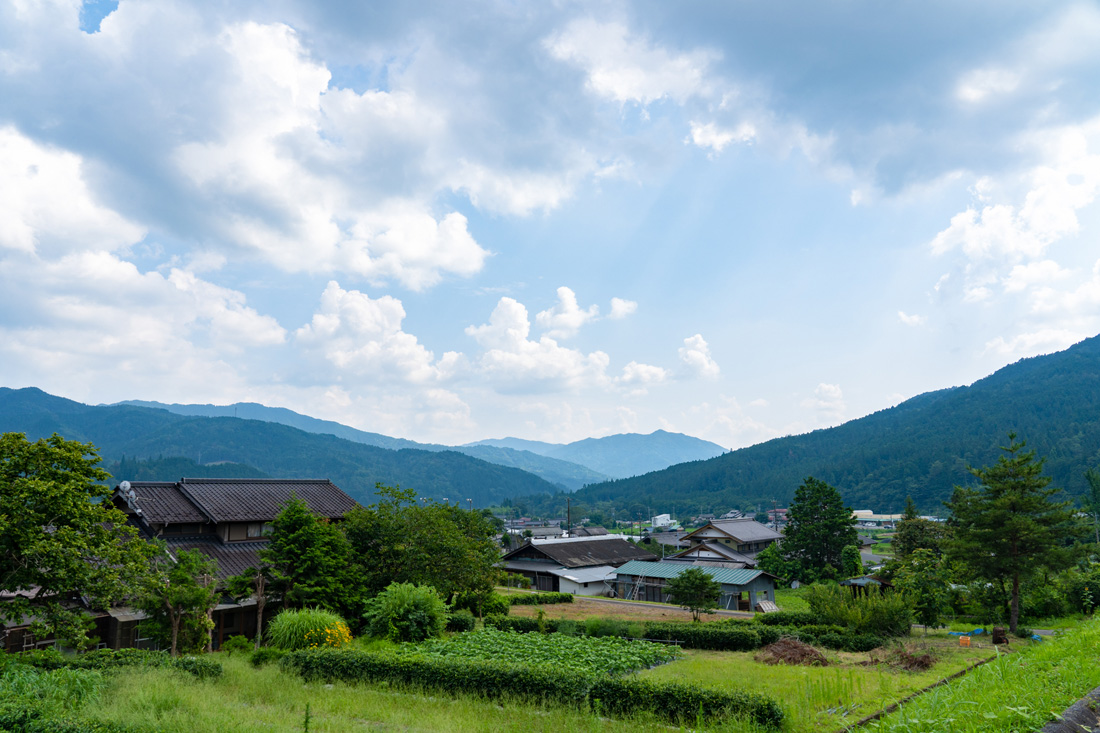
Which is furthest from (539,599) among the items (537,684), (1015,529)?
(537,684)

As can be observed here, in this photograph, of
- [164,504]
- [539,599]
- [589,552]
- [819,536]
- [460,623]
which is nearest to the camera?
[460,623]

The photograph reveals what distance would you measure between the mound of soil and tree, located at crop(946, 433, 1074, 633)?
1177 cm

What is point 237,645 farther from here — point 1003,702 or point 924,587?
point 924,587

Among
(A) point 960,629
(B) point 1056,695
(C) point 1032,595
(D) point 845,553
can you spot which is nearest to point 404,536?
(B) point 1056,695

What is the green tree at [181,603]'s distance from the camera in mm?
21120

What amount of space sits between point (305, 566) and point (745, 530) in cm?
6785

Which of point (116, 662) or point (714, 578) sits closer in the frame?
point (116, 662)

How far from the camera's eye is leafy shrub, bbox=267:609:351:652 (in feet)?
72.0

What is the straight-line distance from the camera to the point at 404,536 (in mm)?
30406

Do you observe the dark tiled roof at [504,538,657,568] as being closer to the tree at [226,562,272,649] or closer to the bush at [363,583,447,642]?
the bush at [363,583,447,642]

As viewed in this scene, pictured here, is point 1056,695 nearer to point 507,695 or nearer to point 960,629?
point 507,695

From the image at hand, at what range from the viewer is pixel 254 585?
86.9 feet

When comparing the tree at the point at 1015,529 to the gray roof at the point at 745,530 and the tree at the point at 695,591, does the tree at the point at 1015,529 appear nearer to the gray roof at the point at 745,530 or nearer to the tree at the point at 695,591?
the tree at the point at 695,591

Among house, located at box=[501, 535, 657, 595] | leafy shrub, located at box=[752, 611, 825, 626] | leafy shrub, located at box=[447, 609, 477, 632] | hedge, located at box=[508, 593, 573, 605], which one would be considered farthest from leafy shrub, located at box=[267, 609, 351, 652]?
house, located at box=[501, 535, 657, 595]
